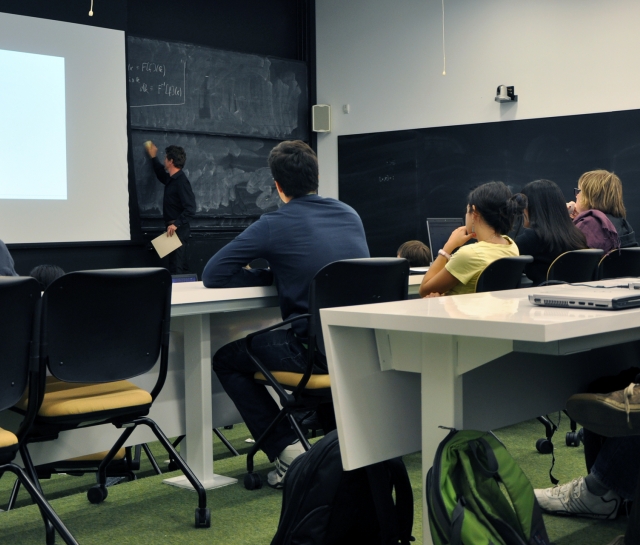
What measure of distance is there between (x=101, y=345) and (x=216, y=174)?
19.2ft

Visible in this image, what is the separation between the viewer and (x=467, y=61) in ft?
25.6

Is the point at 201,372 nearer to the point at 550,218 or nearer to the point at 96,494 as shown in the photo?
the point at 96,494

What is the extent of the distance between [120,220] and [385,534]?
230 inches

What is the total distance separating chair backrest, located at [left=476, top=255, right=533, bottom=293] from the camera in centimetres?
287

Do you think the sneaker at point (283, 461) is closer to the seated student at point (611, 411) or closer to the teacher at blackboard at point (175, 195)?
the seated student at point (611, 411)

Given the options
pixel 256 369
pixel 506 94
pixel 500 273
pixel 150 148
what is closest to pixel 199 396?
pixel 256 369

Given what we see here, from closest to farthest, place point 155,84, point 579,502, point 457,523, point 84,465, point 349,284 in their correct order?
point 457,523, point 579,502, point 349,284, point 84,465, point 155,84

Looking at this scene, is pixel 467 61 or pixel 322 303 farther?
pixel 467 61

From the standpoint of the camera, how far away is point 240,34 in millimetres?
8406

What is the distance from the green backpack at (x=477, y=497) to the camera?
1.42 metres

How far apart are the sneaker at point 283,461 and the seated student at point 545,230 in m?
1.56

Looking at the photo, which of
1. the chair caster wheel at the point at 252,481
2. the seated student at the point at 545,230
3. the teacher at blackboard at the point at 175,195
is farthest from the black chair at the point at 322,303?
the teacher at blackboard at the point at 175,195

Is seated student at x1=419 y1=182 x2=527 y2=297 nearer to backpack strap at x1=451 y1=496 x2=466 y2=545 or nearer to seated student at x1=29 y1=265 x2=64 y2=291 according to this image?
seated student at x1=29 y1=265 x2=64 y2=291

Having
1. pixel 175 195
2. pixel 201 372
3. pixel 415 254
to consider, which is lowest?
pixel 201 372
